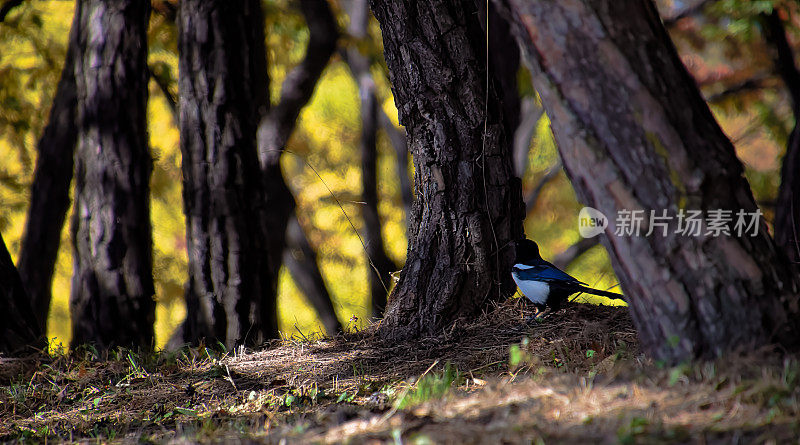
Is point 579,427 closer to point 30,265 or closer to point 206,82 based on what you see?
point 206,82

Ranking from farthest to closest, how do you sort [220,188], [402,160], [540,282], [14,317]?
[402,160]
[220,188]
[14,317]
[540,282]

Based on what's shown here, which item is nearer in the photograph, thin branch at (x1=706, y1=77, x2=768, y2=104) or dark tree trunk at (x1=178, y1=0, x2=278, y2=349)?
dark tree trunk at (x1=178, y1=0, x2=278, y2=349)

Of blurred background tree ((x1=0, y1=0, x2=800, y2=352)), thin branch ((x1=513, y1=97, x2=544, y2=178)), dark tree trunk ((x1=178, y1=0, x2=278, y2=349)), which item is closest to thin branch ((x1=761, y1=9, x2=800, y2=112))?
blurred background tree ((x1=0, y1=0, x2=800, y2=352))

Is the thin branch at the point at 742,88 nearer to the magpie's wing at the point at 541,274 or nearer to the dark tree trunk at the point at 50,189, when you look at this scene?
the magpie's wing at the point at 541,274

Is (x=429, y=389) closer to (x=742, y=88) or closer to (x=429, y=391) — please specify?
(x=429, y=391)

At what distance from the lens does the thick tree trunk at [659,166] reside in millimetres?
2605

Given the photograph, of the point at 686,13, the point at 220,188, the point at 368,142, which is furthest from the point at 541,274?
the point at 686,13

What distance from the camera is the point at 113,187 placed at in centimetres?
544

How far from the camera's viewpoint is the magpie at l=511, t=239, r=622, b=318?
14.0 ft

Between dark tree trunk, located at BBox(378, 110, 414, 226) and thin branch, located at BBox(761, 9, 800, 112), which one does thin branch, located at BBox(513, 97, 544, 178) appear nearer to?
dark tree trunk, located at BBox(378, 110, 414, 226)

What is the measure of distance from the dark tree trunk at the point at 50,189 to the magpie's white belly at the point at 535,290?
5076 mm

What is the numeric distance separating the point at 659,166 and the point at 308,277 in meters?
8.03

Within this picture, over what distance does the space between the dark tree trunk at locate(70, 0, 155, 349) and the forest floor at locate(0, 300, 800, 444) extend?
44 cm

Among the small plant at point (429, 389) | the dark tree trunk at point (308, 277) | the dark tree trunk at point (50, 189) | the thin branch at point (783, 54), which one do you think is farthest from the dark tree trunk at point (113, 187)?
the thin branch at point (783, 54)
